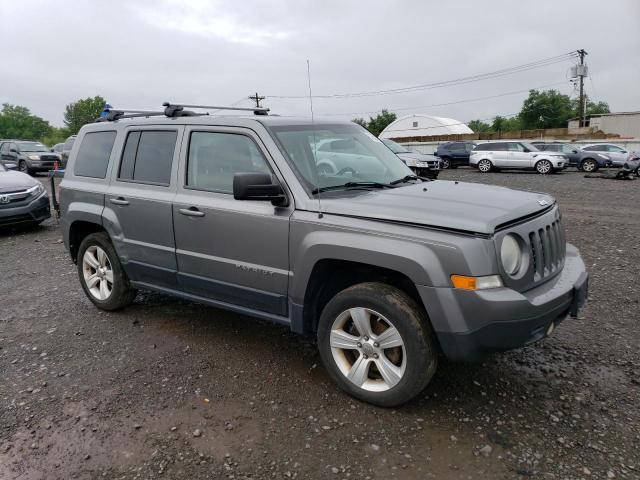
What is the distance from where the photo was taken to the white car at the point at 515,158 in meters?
22.2

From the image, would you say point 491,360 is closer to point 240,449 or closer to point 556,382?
point 556,382

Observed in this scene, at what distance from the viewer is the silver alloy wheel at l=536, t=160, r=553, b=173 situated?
2217 cm

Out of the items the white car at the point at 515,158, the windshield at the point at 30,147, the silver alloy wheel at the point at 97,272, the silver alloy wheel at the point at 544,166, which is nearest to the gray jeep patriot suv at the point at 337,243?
the silver alloy wheel at the point at 97,272

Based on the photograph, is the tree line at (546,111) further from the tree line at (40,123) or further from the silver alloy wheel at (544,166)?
the tree line at (40,123)

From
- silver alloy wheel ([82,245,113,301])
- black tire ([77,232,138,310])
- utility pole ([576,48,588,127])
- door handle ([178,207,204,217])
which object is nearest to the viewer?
door handle ([178,207,204,217])

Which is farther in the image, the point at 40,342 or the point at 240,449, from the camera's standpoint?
the point at 40,342

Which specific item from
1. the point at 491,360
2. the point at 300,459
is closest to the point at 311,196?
the point at 300,459

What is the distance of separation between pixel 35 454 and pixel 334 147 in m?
2.94

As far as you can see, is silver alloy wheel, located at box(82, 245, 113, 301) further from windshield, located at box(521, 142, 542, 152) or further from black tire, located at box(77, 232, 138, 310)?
windshield, located at box(521, 142, 542, 152)

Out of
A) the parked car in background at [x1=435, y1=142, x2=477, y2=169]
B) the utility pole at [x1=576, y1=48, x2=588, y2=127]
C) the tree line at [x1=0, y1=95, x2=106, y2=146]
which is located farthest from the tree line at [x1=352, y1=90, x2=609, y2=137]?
the tree line at [x1=0, y1=95, x2=106, y2=146]

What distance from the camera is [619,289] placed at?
17.6 feet

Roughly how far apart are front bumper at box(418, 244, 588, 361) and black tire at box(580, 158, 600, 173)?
2405 centimetres

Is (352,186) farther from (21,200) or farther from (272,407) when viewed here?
(21,200)

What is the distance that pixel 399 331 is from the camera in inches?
120
